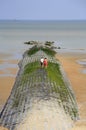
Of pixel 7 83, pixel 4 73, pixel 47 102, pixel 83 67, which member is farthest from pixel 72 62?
pixel 47 102

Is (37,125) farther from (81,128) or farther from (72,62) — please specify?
(72,62)

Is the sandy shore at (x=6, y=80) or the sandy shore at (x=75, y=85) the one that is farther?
the sandy shore at (x=6, y=80)

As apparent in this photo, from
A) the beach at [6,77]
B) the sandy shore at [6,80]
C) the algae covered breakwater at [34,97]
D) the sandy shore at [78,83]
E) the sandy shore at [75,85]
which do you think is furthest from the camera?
the beach at [6,77]

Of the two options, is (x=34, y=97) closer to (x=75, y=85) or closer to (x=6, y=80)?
(x=75, y=85)

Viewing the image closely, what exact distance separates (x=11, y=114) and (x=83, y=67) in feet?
89.7

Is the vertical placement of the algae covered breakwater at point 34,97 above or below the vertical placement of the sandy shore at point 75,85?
above

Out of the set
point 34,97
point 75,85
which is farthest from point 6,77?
point 34,97

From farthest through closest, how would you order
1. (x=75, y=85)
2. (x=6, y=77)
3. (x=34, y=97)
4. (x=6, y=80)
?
(x=6, y=77), (x=6, y=80), (x=75, y=85), (x=34, y=97)

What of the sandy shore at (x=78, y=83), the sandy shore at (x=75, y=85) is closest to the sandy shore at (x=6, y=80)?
the sandy shore at (x=75, y=85)

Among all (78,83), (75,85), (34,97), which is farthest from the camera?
(78,83)

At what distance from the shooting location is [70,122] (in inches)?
864

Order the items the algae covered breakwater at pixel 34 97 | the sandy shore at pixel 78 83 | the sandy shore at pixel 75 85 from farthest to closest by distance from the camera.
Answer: the sandy shore at pixel 75 85, the sandy shore at pixel 78 83, the algae covered breakwater at pixel 34 97

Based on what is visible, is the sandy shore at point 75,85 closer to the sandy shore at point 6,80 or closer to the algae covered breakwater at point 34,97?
the sandy shore at point 6,80

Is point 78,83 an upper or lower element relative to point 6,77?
upper
